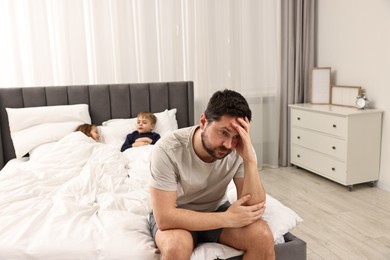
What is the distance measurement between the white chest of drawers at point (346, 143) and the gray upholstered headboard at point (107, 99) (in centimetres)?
129

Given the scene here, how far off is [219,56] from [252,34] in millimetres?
469

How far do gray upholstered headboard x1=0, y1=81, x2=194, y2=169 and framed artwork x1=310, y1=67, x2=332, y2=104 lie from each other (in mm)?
1376

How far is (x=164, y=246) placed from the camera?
1.39 meters

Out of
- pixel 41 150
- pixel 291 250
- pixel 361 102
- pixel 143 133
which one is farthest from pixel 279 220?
pixel 361 102

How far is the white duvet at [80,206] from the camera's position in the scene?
1.49 metres

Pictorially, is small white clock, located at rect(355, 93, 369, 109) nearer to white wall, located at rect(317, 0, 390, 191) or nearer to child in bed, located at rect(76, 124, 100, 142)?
white wall, located at rect(317, 0, 390, 191)

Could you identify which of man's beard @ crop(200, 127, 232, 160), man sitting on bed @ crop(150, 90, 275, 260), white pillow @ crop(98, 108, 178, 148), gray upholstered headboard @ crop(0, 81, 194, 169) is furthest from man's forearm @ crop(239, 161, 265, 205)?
gray upholstered headboard @ crop(0, 81, 194, 169)

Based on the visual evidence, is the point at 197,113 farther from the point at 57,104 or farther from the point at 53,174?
the point at 53,174

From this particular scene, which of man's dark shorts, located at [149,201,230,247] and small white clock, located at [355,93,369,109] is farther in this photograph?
small white clock, located at [355,93,369,109]

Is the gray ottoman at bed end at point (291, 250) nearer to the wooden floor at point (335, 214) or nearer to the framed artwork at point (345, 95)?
the wooden floor at point (335, 214)

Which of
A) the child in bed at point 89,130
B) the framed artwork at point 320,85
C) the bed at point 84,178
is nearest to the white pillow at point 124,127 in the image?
the bed at point 84,178

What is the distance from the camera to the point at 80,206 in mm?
1851

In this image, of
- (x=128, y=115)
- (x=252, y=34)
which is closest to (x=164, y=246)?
(x=128, y=115)

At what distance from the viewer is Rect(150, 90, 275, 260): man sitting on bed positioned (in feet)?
4.60
